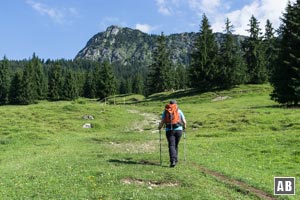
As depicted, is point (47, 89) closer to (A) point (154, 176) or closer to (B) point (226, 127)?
(B) point (226, 127)

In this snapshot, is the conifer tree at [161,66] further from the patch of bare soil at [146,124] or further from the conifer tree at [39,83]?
the patch of bare soil at [146,124]

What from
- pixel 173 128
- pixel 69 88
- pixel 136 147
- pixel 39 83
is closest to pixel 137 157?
pixel 173 128

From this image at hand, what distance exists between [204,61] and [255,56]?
1468cm

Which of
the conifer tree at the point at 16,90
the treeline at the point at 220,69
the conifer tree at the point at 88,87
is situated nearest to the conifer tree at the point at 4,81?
the treeline at the point at 220,69

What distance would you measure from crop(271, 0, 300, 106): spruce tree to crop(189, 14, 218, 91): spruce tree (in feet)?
101

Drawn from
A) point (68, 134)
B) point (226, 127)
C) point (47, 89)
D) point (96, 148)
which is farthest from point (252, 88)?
point (47, 89)

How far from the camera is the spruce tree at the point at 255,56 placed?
307 feet

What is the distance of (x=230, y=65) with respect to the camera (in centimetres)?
8812

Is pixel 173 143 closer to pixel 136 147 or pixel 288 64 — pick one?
pixel 136 147

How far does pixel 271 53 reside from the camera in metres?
108

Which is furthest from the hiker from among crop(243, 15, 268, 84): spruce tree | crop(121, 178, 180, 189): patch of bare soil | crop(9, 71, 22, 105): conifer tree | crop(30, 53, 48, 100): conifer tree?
crop(30, 53, 48, 100): conifer tree

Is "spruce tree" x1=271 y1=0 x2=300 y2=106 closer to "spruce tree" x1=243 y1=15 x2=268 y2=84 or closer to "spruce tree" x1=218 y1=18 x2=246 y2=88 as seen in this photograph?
"spruce tree" x1=218 y1=18 x2=246 y2=88

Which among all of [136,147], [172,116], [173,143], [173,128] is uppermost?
[172,116]

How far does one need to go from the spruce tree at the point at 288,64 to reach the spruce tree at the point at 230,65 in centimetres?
2680
